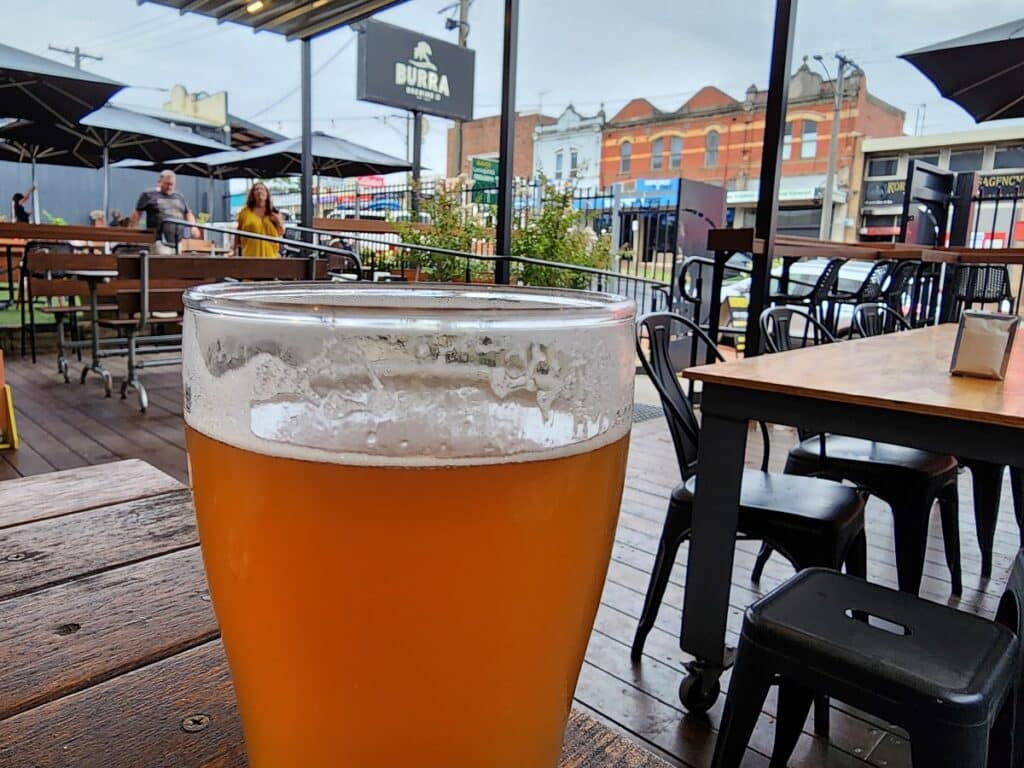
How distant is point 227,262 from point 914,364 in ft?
→ 13.5

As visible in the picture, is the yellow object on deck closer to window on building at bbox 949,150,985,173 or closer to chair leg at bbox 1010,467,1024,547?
chair leg at bbox 1010,467,1024,547

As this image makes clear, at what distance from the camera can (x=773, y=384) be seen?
60.2 inches

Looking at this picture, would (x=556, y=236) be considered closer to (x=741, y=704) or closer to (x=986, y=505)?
(x=986, y=505)

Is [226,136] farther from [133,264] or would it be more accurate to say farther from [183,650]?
[183,650]

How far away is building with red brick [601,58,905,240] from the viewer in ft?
85.3

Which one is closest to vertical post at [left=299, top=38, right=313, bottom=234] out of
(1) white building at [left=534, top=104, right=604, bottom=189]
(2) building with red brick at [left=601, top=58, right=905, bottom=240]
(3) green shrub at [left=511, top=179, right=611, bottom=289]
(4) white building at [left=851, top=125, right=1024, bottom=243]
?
(3) green shrub at [left=511, top=179, right=611, bottom=289]

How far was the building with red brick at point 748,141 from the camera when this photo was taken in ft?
85.3

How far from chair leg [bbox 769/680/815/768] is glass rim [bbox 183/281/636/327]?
1305 millimetres

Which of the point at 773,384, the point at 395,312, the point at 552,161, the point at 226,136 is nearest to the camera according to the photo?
the point at 395,312

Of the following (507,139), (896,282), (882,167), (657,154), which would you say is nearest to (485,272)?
(507,139)

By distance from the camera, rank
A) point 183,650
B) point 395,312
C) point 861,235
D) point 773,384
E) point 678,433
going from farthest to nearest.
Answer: point 861,235 < point 678,433 < point 773,384 < point 183,650 < point 395,312

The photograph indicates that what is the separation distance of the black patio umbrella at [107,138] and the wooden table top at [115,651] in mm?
7477

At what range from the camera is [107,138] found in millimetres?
8453

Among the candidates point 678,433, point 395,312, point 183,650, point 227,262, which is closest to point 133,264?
point 227,262
